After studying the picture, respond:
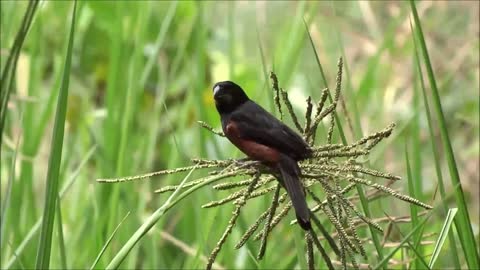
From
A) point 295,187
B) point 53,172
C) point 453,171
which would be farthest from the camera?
point 453,171

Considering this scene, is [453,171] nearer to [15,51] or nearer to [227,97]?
[227,97]

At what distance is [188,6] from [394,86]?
2.25 ft

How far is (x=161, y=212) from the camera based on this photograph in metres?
0.75

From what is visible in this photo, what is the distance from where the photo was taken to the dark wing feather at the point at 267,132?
79 cm

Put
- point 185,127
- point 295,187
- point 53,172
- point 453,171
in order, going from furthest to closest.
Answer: point 185,127, point 453,171, point 53,172, point 295,187

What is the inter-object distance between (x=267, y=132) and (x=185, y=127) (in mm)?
1814

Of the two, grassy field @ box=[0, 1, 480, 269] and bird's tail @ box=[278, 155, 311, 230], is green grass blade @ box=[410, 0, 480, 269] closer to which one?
grassy field @ box=[0, 1, 480, 269]

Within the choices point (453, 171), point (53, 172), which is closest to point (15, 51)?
point (53, 172)

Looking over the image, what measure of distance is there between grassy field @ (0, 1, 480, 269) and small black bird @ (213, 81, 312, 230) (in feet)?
0.24

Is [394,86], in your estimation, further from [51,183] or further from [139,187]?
[51,183]

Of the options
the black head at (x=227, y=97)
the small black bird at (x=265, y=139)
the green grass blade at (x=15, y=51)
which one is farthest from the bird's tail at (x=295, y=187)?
the green grass blade at (x=15, y=51)

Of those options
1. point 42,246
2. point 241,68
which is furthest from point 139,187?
point 42,246

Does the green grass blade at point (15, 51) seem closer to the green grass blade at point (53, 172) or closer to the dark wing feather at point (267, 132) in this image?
the green grass blade at point (53, 172)

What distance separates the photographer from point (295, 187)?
2.46ft
